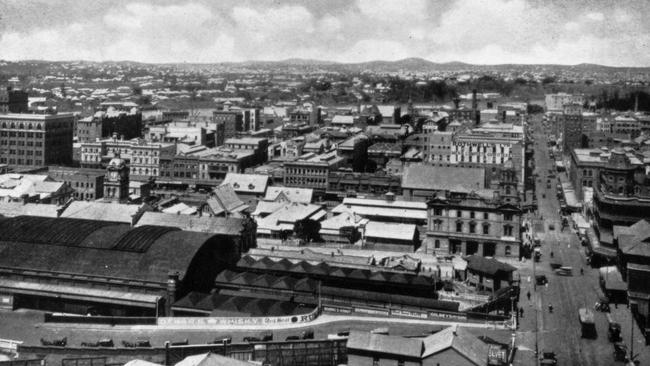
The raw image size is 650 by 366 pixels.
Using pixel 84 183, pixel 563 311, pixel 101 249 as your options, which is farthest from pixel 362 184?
pixel 101 249

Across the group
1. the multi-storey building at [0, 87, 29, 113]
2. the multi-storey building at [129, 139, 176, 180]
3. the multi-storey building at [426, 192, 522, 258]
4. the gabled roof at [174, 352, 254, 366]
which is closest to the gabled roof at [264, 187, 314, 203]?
the multi-storey building at [426, 192, 522, 258]

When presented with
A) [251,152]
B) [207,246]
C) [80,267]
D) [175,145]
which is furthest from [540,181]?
[80,267]

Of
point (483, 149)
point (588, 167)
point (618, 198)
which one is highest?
point (483, 149)

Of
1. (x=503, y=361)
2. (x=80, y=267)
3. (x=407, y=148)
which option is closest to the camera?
(x=503, y=361)

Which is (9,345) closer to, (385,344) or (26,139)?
(385,344)

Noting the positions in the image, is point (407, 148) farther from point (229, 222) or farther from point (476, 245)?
point (229, 222)
